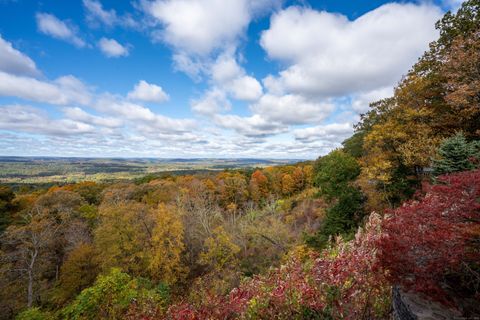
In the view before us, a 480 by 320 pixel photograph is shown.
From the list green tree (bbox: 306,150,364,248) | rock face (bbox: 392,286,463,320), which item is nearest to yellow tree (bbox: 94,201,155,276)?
green tree (bbox: 306,150,364,248)

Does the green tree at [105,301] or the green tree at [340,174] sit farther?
the green tree at [340,174]

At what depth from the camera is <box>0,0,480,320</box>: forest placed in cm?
414

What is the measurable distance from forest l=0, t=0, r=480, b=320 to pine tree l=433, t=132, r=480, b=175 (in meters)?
0.06

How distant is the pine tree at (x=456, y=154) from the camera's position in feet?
32.3

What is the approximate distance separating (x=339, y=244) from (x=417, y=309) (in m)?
4.18

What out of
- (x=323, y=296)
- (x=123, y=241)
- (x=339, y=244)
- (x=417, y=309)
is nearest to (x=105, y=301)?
(x=323, y=296)

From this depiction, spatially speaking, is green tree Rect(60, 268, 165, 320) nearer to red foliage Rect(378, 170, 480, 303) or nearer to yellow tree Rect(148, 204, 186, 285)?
red foliage Rect(378, 170, 480, 303)

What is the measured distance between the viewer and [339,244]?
7988mm

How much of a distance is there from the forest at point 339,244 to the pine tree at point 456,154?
6 centimetres

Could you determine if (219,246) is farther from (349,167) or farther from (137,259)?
(349,167)

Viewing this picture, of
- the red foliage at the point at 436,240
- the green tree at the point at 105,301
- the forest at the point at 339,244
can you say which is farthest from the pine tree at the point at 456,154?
the green tree at the point at 105,301

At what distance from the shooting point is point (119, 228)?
1925cm

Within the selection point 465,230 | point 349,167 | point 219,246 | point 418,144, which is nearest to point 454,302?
point 465,230

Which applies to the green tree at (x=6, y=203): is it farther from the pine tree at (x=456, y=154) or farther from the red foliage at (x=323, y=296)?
the pine tree at (x=456, y=154)
